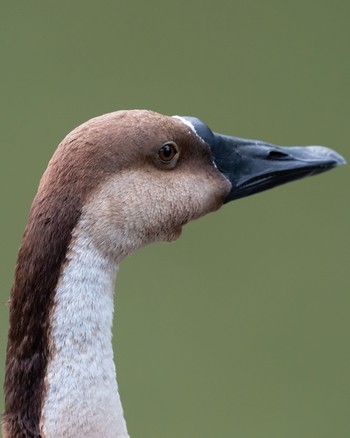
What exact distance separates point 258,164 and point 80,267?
0.40 meters

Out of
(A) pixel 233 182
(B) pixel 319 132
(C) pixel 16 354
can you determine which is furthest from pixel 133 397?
(C) pixel 16 354

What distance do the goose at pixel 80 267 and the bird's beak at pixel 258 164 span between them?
14 cm

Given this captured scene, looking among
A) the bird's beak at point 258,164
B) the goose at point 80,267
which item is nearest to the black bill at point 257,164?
the bird's beak at point 258,164

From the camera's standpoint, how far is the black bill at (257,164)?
160cm

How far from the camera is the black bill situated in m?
1.60

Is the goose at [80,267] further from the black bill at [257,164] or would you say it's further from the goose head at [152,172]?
the black bill at [257,164]

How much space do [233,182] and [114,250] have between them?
283 mm

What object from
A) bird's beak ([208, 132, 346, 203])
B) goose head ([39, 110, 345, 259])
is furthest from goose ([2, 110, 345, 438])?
bird's beak ([208, 132, 346, 203])

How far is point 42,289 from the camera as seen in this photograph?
131cm

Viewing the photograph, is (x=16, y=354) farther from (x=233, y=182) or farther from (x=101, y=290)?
(x=233, y=182)

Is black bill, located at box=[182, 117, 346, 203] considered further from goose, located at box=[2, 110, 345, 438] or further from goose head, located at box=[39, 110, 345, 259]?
goose, located at box=[2, 110, 345, 438]

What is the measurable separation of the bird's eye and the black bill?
0.10 meters

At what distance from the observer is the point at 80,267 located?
1339mm

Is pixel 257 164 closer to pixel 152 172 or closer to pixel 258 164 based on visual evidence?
pixel 258 164
